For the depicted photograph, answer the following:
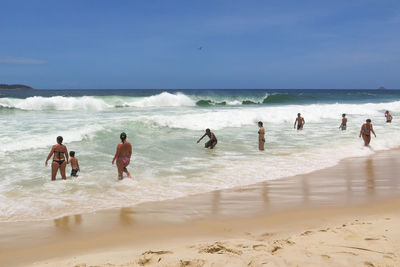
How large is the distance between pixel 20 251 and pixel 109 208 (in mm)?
2028

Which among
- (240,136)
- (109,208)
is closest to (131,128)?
(240,136)

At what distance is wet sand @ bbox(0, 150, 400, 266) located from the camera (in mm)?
4102

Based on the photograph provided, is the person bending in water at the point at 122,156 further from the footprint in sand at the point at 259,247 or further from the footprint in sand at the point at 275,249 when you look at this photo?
the footprint in sand at the point at 275,249

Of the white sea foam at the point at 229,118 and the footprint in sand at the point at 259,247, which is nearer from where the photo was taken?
the footprint in sand at the point at 259,247

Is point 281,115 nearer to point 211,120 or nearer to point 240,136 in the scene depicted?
point 211,120

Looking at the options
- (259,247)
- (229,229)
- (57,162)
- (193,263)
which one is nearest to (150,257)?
(193,263)

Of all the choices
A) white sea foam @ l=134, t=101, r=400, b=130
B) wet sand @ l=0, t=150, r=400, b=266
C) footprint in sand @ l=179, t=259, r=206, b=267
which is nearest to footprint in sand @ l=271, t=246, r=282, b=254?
wet sand @ l=0, t=150, r=400, b=266

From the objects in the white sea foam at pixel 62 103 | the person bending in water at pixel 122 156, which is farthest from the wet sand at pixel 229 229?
the white sea foam at pixel 62 103

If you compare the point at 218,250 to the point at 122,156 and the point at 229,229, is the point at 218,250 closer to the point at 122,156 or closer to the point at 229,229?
the point at 229,229

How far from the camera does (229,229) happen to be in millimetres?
5496

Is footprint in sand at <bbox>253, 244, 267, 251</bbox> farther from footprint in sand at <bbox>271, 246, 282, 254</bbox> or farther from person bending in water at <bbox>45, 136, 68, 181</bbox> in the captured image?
person bending in water at <bbox>45, 136, 68, 181</bbox>

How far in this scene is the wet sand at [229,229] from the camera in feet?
13.5

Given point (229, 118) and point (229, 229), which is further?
point (229, 118)

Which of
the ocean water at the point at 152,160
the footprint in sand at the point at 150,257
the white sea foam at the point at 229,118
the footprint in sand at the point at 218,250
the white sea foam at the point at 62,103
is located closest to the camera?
the footprint in sand at the point at 150,257
